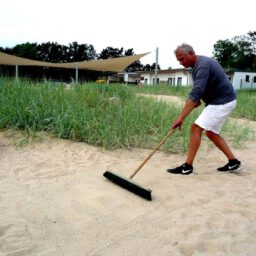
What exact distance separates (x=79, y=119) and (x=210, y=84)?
6.61 ft

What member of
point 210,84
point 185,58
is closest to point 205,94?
point 210,84

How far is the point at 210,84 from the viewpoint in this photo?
10.7 feet

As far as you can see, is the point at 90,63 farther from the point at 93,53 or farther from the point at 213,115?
the point at 93,53

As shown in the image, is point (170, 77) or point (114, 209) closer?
point (114, 209)

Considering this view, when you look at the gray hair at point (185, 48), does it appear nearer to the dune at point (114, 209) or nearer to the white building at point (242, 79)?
the dune at point (114, 209)

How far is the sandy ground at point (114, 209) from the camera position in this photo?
2117 millimetres

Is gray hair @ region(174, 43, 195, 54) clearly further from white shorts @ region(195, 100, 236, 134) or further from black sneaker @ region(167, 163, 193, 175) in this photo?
black sneaker @ region(167, 163, 193, 175)

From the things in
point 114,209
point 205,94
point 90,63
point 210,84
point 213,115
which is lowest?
point 114,209

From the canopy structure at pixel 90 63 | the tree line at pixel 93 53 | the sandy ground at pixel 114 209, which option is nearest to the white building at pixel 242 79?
the tree line at pixel 93 53

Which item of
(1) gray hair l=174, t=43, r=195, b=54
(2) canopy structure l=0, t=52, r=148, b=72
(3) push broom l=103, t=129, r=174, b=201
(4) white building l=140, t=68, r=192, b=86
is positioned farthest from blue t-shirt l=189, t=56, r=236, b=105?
(4) white building l=140, t=68, r=192, b=86

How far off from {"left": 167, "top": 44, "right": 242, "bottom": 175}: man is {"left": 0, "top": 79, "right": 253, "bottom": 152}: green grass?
1.06 metres

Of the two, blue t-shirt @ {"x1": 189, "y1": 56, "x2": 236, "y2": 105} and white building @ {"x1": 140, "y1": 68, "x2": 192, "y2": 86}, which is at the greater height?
blue t-shirt @ {"x1": 189, "y1": 56, "x2": 236, "y2": 105}

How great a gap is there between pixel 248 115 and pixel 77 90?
3.94 m

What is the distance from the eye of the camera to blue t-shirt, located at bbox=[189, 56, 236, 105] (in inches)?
123
